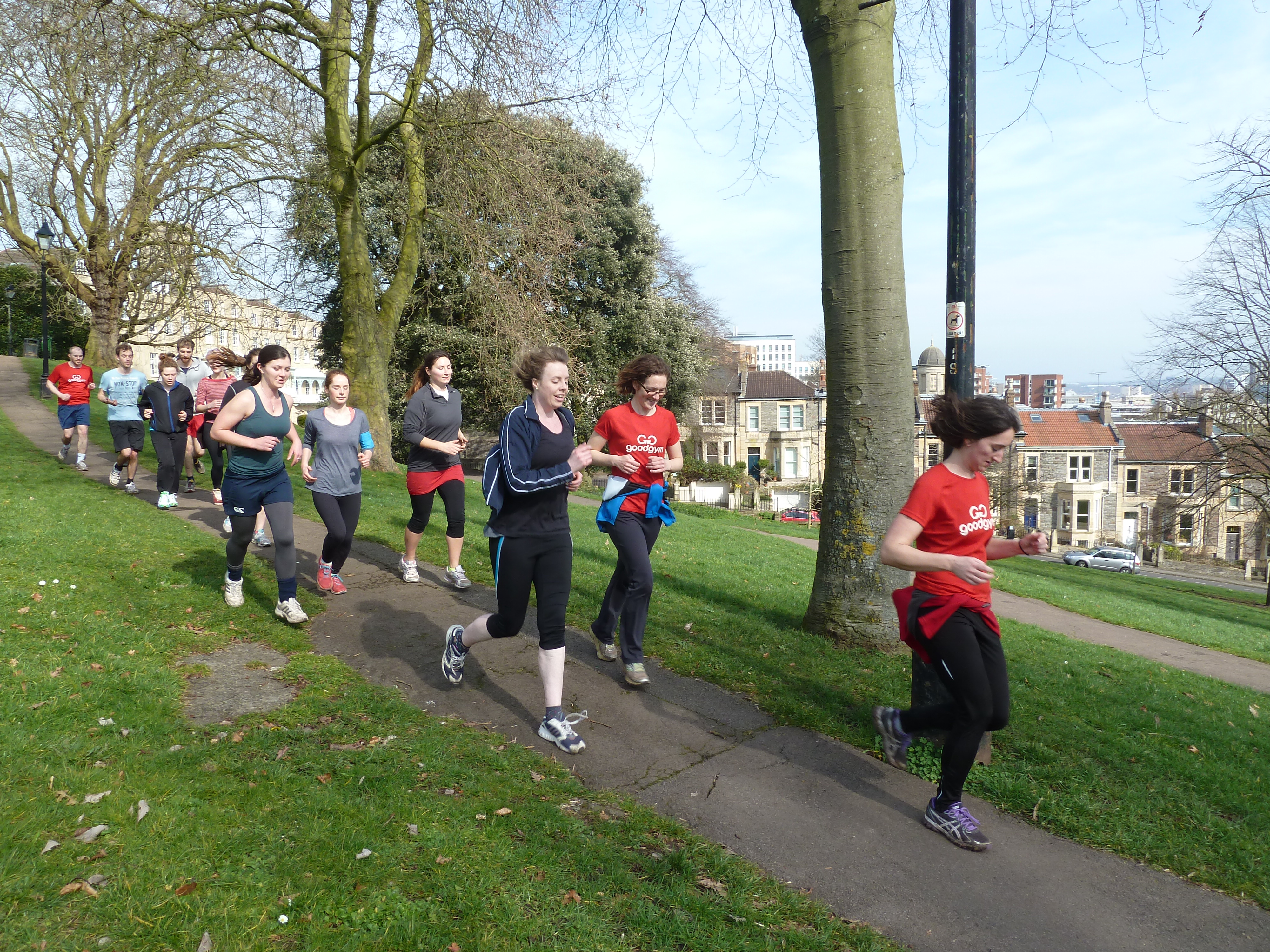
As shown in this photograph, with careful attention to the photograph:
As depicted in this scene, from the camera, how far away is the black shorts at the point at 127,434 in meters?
11.1

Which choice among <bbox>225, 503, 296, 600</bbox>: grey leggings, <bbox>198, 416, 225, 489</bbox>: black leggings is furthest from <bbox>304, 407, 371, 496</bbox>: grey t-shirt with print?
<bbox>198, 416, 225, 489</bbox>: black leggings

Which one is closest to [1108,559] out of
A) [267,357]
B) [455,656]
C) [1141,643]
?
[1141,643]

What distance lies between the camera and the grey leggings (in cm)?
606

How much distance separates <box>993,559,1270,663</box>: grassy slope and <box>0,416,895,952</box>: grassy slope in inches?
404

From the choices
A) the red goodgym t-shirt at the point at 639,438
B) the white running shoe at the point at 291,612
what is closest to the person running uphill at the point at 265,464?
the white running shoe at the point at 291,612

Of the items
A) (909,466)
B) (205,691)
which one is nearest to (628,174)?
(909,466)

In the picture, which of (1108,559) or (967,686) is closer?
(967,686)

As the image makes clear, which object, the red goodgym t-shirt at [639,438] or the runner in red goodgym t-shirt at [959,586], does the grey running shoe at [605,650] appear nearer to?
the red goodgym t-shirt at [639,438]

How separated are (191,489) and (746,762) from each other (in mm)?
10806

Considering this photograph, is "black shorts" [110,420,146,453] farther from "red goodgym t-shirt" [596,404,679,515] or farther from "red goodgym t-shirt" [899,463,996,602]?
"red goodgym t-shirt" [899,463,996,602]

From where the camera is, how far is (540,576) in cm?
450

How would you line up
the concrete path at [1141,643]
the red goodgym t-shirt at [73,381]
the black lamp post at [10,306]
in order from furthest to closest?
1. the black lamp post at [10,306]
2. the red goodgym t-shirt at [73,381]
3. the concrete path at [1141,643]

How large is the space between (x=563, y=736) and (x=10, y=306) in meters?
53.3

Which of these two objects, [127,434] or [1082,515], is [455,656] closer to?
[127,434]
